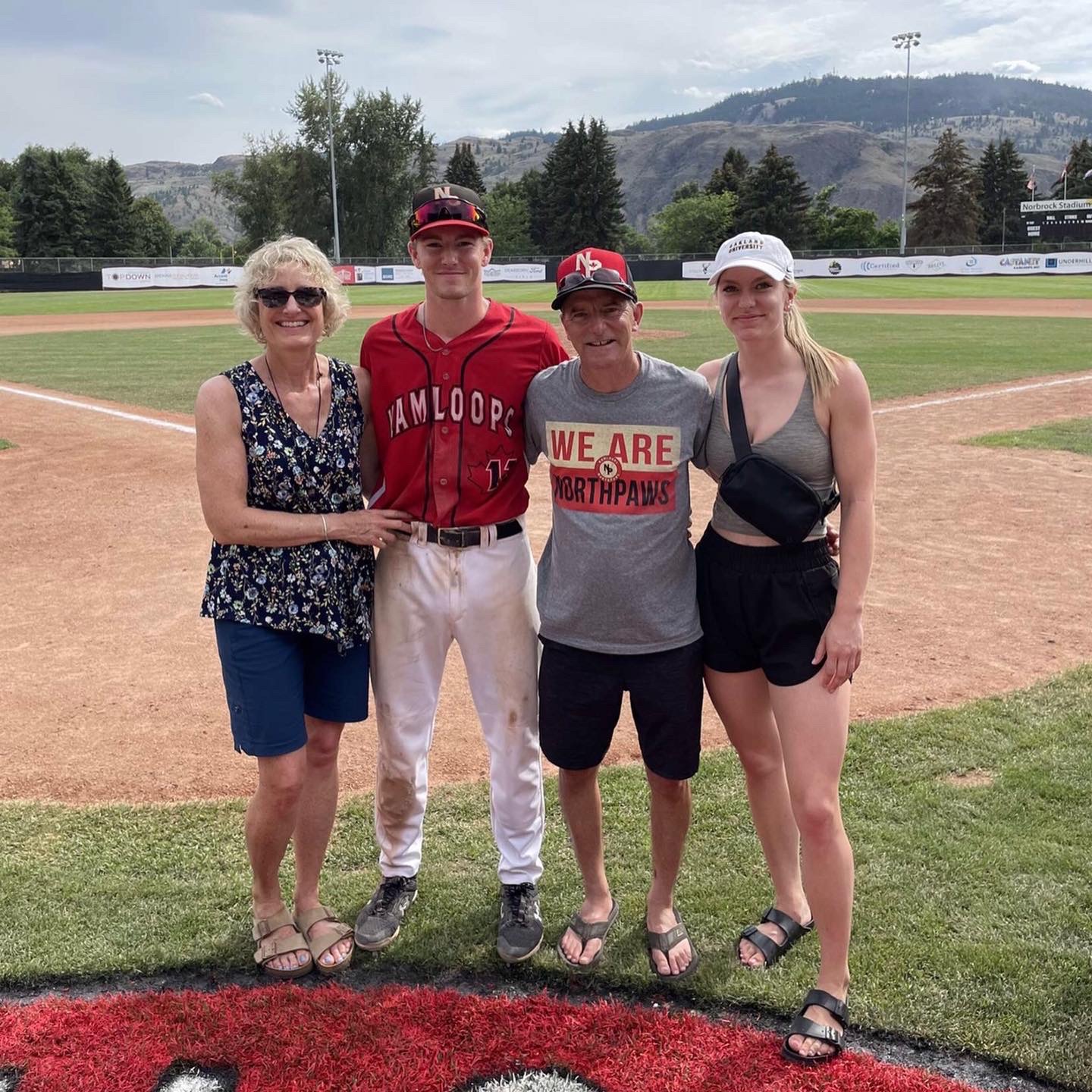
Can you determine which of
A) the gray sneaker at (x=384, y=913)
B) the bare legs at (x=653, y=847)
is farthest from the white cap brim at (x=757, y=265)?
the gray sneaker at (x=384, y=913)

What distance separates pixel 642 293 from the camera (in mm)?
38062

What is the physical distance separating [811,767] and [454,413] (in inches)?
58.1

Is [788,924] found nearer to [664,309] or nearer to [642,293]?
[664,309]

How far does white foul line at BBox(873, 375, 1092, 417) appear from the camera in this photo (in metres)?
13.1

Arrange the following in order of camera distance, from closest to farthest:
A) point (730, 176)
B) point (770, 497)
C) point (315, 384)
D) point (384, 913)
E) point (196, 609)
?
point (770, 497) → point (315, 384) → point (384, 913) → point (196, 609) → point (730, 176)

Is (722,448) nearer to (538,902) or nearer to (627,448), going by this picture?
(627,448)

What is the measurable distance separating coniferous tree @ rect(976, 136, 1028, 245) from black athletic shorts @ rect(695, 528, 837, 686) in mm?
76742

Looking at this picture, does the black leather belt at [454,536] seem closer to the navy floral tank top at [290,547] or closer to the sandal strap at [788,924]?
the navy floral tank top at [290,547]

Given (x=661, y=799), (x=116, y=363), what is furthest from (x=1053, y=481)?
(x=116, y=363)

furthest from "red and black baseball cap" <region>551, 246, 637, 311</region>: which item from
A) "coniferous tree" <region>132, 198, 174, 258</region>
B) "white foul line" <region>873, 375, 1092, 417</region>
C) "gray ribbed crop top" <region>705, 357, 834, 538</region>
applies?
"coniferous tree" <region>132, 198, 174, 258</region>

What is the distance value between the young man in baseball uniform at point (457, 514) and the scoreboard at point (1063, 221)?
53.7 metres

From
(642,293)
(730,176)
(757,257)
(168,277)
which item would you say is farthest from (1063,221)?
(757,257)

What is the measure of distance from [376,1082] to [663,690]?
130cm

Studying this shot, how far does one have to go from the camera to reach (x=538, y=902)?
345 centimetres
